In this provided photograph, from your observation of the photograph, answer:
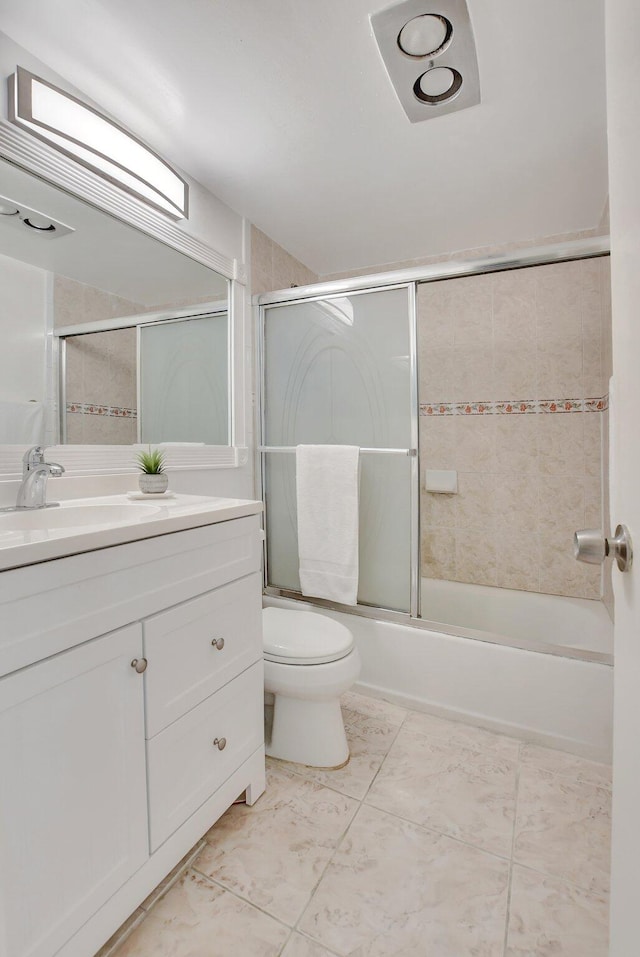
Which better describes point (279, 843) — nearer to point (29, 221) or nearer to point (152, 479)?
point (152, 479)

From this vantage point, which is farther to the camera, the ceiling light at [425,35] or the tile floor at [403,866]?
the ceiling light at [425,35]

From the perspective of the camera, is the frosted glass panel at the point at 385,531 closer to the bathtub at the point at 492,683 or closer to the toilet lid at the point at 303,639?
the bathtub at the point at 492,683

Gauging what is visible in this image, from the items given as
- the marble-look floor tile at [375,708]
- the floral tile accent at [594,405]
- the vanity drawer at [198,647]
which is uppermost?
the floral tile accent at [594,405]

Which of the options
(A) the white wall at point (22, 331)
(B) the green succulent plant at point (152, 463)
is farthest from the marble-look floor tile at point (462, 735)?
(A) the white wall at point (22, 331)

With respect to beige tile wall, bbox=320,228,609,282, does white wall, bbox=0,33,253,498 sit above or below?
below

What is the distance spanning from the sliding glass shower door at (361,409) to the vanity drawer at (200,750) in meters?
0.84

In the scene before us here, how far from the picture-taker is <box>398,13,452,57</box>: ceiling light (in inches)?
48.9

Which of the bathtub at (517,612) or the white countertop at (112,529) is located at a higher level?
the white countertop at (112,529)

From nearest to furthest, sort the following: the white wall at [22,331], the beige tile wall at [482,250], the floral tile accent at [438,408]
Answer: the white wall at [22,331], the beige tile wall at [482,250], the floral tile accent at [438,408]

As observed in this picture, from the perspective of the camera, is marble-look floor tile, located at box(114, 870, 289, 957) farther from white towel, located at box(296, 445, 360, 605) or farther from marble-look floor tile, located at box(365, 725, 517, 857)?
white towel, located at box(296, 445, 360, 605)

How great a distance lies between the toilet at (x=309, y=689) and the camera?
5.17 ft

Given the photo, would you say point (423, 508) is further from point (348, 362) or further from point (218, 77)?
point (218, 77)

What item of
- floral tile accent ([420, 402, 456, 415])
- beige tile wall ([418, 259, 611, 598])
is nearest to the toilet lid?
beige tile wall ([418, 259, 611, 598])

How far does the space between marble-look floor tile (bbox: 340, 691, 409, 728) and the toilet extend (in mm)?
294
